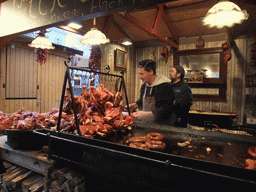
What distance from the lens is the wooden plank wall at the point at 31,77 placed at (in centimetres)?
533

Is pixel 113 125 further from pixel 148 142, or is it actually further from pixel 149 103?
pixel 149 103

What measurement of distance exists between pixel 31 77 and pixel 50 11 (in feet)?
15.9

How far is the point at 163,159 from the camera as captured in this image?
4.14 feet

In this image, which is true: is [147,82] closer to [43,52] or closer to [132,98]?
[43,52]

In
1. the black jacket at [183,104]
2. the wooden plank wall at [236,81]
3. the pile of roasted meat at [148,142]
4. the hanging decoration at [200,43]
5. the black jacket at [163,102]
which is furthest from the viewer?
the hanging decoration at [200,43]

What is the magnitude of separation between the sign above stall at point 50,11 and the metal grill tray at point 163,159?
1103 millimetres

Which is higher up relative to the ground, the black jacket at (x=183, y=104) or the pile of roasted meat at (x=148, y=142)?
the black jacket at (x=183, y=104)

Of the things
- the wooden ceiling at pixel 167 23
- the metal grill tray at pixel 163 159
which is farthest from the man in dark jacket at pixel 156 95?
the wooden ceiling at pixel 167 23

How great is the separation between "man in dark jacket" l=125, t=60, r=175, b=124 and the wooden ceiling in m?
2.08

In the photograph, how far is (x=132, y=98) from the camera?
23.7 feet

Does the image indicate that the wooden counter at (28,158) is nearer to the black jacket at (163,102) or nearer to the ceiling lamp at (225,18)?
the black jacket at (163,102)

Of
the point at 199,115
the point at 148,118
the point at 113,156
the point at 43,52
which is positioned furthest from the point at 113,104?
the point at 199,115

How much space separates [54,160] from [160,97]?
174 centimetres

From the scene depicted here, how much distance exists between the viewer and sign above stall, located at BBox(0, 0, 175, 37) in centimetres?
145
